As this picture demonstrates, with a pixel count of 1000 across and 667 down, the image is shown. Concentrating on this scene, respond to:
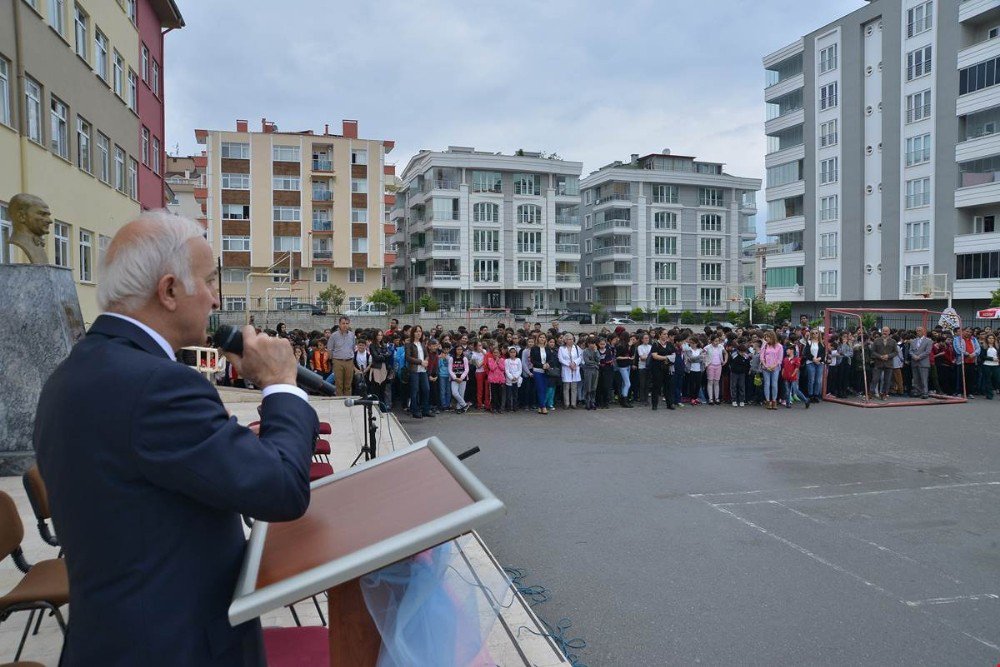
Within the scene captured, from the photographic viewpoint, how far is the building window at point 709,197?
2910 inches

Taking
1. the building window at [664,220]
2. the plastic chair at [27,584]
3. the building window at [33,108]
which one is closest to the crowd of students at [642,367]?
the building window at [33,108]

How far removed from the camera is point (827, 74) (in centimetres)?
4928

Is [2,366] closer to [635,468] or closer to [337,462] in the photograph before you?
[337,462]

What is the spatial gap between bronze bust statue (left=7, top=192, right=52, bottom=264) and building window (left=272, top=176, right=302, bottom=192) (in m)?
51.5

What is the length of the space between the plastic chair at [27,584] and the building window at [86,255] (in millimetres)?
18640

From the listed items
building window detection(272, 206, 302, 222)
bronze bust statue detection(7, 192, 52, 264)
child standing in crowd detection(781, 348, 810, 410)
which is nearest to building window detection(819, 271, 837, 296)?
child standing in crowd detection(781, 348, 810, 410)

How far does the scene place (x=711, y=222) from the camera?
2916 inches

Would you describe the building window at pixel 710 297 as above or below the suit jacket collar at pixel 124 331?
above

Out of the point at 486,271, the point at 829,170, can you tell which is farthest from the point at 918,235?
the point at 486,271

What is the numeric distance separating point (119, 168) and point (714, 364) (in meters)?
20.9

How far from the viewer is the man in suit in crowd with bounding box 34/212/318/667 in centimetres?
155

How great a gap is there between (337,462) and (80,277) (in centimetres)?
1448

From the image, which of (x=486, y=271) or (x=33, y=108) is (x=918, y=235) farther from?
(x=33, y=108)

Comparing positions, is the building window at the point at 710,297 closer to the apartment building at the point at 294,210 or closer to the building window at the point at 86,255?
the apartment building at the point at 294,210
